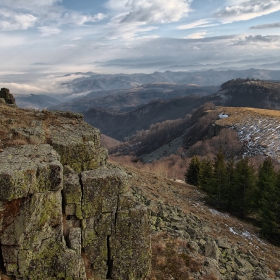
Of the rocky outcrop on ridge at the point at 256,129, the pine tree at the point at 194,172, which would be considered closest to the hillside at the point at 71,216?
the pine tree at the point at 194,172

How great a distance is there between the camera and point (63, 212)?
43.4ft

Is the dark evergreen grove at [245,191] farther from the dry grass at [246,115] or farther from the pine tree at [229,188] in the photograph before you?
the dry grass at [246,115]

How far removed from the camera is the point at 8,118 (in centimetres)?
1747

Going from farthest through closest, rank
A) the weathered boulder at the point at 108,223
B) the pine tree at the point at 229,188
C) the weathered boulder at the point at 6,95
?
the pine tree at the point at 229,188, the weathered boulder at the point at 6,95, the weathered boulder at the point at 108,223

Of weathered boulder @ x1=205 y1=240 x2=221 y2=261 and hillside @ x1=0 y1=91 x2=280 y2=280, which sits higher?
hillside @ x1=0 y1=91 x2=280 y2=280

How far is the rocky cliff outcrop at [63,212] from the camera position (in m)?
11.2

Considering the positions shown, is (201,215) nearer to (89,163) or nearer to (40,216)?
(89,163)

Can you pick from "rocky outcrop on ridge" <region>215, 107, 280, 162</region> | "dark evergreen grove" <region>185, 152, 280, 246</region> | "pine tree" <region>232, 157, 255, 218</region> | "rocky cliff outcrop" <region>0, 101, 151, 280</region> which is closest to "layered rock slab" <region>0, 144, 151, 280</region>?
"rocky cliff outcrop" <region>0, 101, 151, 280</region>

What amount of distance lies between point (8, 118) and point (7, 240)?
30.5 ft

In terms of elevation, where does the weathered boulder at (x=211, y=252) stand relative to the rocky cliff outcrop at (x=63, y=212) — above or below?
below

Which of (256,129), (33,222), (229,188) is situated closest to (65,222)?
(33,222)

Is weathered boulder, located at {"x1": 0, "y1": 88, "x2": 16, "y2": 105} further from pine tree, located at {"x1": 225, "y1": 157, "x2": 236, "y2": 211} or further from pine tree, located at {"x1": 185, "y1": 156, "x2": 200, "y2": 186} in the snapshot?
pine tree, located at {"x1": 185, "y1": 156, "x2": 200, "y2": 186}


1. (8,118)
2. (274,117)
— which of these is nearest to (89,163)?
(8,118)

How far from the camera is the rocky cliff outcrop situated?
11.2 metres
